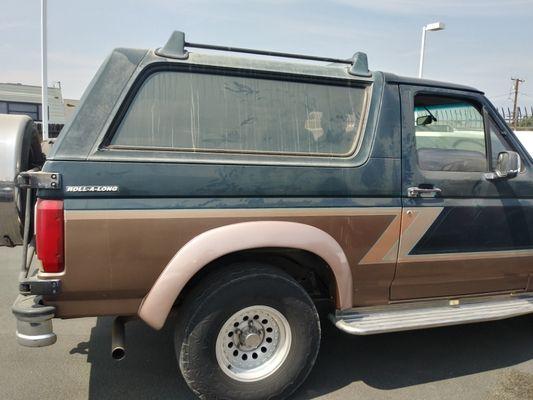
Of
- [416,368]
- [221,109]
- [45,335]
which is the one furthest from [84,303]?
[416,368]

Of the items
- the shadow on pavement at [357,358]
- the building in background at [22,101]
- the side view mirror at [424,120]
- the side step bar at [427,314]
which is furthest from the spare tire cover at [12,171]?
the building in background at [22,101]

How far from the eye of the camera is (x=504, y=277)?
3775mm

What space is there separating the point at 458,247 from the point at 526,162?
35.4 inches

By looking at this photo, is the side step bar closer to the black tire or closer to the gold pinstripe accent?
the black tire

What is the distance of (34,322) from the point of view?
261cm

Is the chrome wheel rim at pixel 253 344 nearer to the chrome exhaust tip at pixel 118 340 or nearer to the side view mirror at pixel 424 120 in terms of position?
the chrome exhaust tip at pixel 118 340

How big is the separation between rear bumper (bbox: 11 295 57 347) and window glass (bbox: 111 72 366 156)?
95 cm

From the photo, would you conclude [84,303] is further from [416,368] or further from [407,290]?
[416,368]

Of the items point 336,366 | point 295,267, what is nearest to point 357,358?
point 336,366

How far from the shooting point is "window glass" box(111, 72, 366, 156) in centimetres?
282

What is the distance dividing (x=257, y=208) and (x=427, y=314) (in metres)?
1.45

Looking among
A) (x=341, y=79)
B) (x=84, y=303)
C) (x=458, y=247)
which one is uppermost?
(x=341, y=79)

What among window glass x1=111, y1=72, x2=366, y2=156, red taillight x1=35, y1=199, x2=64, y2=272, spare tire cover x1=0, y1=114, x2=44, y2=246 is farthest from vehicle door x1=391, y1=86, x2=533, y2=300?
spare tire cover x1=0, y1=114, x2=44, y2=246

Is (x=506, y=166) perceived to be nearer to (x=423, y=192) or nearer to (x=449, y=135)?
(x=449, y=135)
